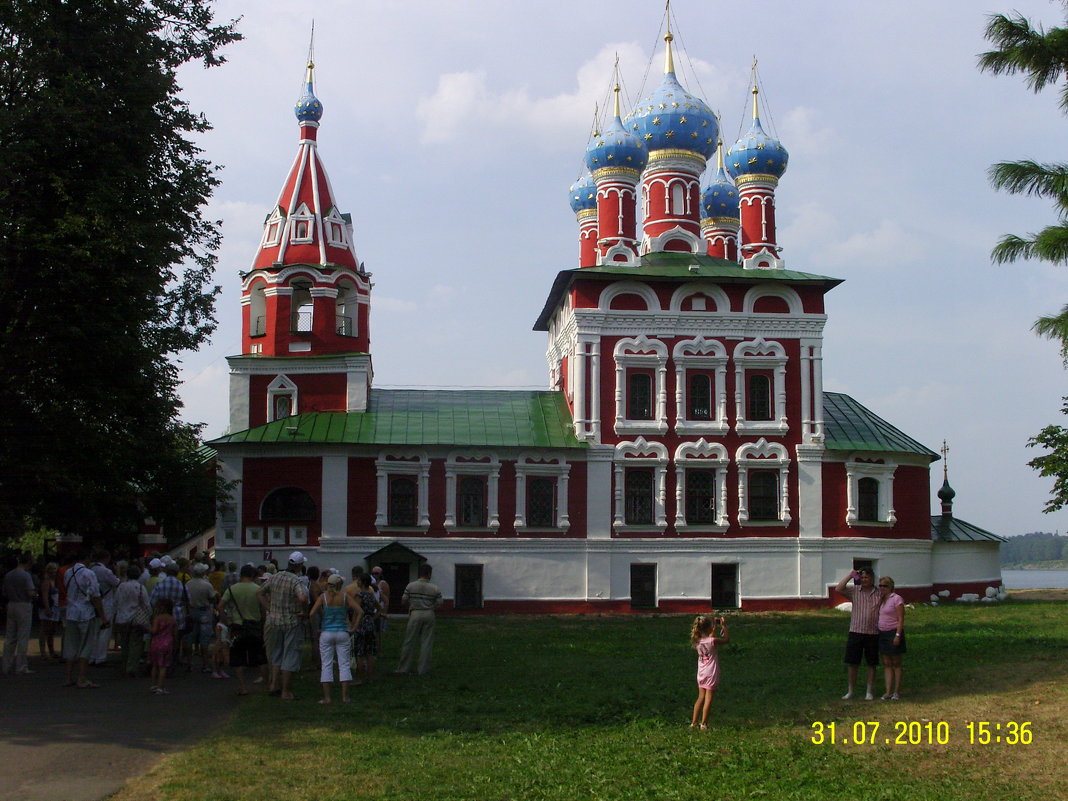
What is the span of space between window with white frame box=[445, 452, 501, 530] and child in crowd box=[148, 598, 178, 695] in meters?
16.4

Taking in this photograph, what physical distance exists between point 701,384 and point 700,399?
0.44 metres

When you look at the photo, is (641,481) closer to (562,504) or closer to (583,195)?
(562,504)

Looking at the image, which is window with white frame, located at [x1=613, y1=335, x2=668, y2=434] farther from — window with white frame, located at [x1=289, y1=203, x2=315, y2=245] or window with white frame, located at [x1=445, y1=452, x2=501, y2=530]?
window with white frame, located at [x1=289, y1=203, x2=315, y2=245]

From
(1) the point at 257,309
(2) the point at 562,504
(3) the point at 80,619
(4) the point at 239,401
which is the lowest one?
(3) the point at 80,619

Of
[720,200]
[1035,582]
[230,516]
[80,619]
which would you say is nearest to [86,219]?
[80,619]

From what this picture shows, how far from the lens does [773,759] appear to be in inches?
399

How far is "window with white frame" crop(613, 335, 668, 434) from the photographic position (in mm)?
31547

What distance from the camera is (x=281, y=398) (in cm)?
3306

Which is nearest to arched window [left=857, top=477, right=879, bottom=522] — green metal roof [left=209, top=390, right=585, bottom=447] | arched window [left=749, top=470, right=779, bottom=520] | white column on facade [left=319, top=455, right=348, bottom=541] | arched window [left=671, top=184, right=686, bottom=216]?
arched window [left=749, top=470, right=779, bottom=520]

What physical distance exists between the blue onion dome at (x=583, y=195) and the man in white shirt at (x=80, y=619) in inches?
1113

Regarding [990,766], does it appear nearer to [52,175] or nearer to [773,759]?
[773,759]

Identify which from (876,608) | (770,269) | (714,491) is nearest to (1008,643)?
(876,608)

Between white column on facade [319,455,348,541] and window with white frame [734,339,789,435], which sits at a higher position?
window with white frame [734,339,789,435]

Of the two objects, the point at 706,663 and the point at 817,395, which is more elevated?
the point at 817,395
